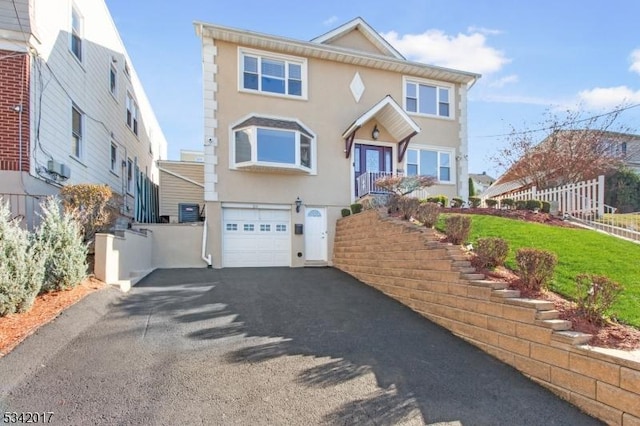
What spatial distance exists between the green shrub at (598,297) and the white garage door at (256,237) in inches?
367

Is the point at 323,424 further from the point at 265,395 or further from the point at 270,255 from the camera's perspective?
the point at 270,255

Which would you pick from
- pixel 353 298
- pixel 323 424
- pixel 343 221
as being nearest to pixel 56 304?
pixel 323 424

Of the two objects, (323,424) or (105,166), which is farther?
(105,166)

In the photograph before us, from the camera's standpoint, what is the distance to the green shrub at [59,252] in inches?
231

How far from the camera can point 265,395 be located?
12.8 feet

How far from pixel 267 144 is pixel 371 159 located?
437cm

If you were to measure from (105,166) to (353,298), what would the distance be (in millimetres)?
9946

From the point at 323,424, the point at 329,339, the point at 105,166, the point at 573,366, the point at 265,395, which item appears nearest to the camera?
the point at 323,424

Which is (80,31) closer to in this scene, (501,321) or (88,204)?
(88,204)

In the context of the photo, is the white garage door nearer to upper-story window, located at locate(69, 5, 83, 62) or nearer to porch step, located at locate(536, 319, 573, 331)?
upper-story window, located at locate(69, 5, 83, 62)

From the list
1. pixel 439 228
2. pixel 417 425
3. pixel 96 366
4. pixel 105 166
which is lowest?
pixel 417 425

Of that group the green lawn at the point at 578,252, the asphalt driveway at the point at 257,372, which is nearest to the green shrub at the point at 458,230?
the green lawn at the point at 578,252

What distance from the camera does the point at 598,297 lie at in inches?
180

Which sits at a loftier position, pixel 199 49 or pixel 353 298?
pixel 199 49
